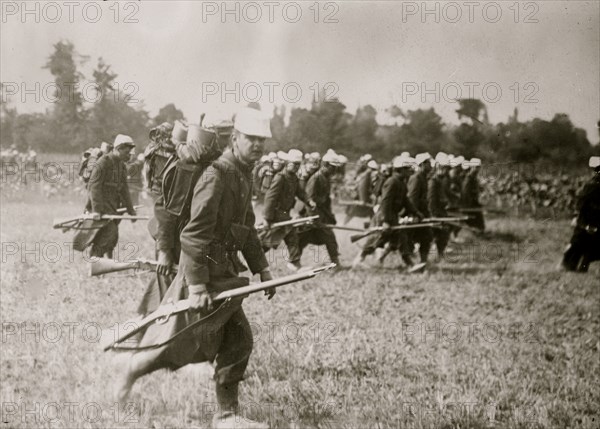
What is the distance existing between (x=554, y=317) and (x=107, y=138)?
644 cm

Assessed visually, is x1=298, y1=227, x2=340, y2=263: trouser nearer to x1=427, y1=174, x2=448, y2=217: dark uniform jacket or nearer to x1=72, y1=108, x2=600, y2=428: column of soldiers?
→ x1=427, y1=174, x2=448, y2=217: dark uniform jacket

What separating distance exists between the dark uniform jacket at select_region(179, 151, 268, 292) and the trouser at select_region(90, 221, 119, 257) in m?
4.62

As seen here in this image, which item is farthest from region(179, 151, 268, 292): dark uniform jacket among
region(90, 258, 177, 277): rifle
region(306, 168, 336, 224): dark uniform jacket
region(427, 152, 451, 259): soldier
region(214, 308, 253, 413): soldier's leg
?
region(427, 152, 451, 259): soldier

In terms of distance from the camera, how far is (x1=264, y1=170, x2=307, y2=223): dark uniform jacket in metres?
8.66

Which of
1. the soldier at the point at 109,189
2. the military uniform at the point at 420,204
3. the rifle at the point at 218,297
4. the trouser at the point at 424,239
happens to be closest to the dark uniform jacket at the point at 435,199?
the military uniform at the point at 420,204

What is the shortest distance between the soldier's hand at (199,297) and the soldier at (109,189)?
175 inches

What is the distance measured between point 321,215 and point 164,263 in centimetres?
Result: 577

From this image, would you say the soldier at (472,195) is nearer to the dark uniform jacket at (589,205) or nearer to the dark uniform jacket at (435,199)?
the dark uniform jacket at (435,199)

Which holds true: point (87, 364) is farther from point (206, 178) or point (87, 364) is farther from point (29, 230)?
point (29, 230)

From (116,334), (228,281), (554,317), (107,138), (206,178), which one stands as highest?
(107,138)

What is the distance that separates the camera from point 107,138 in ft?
27.0

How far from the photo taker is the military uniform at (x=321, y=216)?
9.34 meters

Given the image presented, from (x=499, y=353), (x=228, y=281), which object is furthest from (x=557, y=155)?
(x=228, y=281)

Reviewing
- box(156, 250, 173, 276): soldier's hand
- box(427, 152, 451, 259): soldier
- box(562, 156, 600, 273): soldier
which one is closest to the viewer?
box(156, 250, 173, 276): soldier's hand
